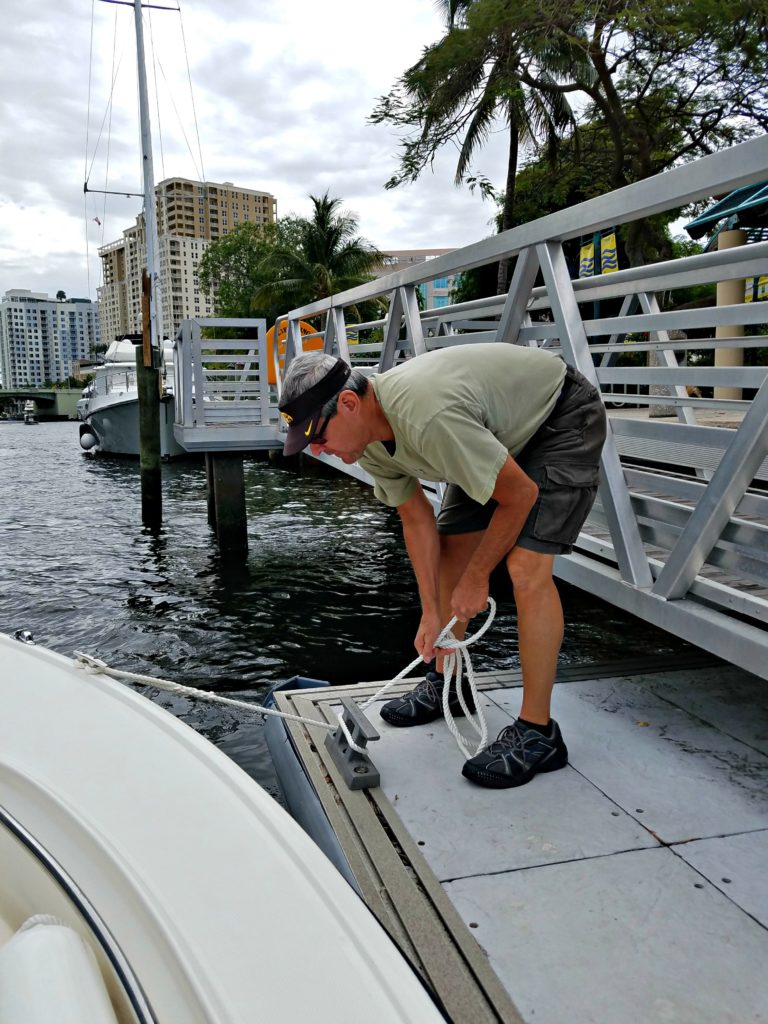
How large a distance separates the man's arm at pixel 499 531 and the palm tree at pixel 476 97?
48.4ft

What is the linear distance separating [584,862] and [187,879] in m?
1.21

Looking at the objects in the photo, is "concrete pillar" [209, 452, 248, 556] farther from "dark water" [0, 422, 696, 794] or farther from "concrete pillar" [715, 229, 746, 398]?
"concrete pillar" [715, 229, 746, 398]

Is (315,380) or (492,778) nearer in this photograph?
(315,380)

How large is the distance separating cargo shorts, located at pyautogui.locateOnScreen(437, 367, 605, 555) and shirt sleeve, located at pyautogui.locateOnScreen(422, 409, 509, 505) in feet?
1.07

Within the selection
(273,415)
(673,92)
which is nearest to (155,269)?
(273,415)

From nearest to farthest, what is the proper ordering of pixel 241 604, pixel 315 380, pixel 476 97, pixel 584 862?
pixel 584 862, pixel 315 380, pixel 241 604, pixel 476 97

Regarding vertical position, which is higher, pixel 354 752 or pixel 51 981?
pixel 51 981

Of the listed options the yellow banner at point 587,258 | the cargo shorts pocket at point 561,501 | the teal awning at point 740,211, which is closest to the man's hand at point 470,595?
the cargo shorts pocket at point 561,501

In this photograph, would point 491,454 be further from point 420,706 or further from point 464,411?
point 420,706

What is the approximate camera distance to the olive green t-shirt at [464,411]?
216cm

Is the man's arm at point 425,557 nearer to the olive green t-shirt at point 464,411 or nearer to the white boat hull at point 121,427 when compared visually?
the olive green t-shirt at point 464,411

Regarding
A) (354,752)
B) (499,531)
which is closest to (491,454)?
(499,531)

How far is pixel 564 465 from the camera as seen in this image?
247 cm

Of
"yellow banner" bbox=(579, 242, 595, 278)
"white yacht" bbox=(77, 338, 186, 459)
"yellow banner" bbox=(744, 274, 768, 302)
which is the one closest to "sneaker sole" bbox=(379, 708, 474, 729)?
"yellow banner" bbox=(744, 274, 768, 302)
